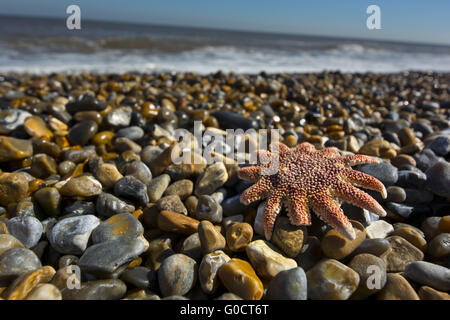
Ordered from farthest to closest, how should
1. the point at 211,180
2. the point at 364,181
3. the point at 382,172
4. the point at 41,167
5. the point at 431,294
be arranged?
the point at 41,167 → the point at 211,180 → the point at 382,172 → the point at 364,181 → the point at 431,294

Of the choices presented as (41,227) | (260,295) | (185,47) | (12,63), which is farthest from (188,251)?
(185,47)

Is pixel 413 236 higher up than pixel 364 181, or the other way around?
pixel 364 181

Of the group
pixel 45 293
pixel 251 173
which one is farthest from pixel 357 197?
pixel 45 293

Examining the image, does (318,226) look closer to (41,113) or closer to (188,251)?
(188,251)

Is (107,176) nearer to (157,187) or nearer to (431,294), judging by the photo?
(157,187)

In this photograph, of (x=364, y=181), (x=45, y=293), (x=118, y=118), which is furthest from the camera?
(x=118, y=118)

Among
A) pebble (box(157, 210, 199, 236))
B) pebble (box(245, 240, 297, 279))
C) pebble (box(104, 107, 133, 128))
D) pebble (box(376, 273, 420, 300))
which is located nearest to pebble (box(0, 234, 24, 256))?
pebble (box(157, 210, 199, 236))

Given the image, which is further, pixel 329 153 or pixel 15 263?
pixel 329 153
